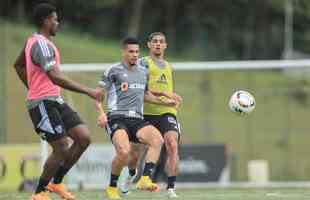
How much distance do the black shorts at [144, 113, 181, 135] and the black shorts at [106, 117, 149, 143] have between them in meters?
0.86

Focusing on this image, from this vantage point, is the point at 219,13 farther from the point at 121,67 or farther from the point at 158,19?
the point at 121,67

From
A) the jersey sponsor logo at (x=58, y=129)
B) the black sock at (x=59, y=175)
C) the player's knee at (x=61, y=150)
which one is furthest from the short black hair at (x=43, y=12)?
the black sock at (x=59, y=175)

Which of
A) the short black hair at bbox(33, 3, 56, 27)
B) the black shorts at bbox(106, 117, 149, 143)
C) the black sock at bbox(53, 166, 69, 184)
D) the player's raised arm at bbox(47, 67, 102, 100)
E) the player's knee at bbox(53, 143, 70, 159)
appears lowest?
the black sock at bbox(53, 166, 69, 184)

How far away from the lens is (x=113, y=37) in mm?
41250

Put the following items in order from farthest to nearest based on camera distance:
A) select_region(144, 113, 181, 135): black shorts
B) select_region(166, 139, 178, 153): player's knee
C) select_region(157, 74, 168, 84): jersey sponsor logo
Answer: select_region(157, 74, 168, 84): jersey sponsor logo → select_region(144, 113, 181, 135): black shorts → select_region(166, 139, 178, 153): player's knee

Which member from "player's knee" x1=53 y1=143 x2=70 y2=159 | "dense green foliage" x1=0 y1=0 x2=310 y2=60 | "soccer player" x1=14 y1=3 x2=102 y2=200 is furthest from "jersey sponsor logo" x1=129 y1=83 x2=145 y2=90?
"dense green foliage" x1=0 y1=0 x2=310 y2=60

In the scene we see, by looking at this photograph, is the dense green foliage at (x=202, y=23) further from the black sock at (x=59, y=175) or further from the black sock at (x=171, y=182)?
the black sock at (x=59, y=175)

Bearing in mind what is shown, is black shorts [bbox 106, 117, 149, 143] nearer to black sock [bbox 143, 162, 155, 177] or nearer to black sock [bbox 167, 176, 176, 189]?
black sock [bbox 143, 162, 155, 177]

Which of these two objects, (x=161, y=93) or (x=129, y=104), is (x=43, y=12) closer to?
(x=129, y=104)

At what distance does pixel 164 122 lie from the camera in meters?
14.3

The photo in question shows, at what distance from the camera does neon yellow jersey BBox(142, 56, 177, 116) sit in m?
14.4

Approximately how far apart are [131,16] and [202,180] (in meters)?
21.1

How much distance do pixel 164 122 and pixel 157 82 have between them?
633 millimetres

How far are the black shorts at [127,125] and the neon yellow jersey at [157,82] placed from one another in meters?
1.00
